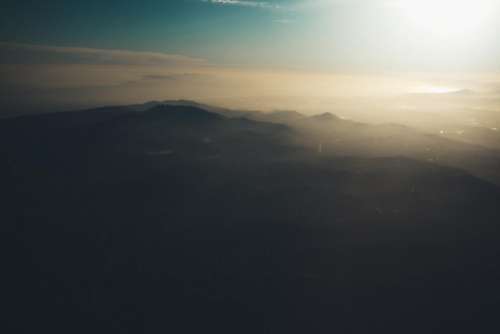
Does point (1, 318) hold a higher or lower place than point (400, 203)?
lower

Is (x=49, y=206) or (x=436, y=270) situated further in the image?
(x=49, y=206)

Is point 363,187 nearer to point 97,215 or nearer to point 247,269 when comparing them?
point 247,269

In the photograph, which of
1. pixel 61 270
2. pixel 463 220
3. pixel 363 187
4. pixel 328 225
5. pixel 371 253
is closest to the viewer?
pixel 61 270

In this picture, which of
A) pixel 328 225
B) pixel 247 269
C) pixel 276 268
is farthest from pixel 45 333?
pixel 328 225

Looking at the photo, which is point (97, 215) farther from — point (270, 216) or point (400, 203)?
point (400, 203)

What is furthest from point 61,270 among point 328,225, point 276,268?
point 328,225

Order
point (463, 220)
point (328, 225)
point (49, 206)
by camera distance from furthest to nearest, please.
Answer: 1. point (49, 206)
2. point (463, 220)
3. point (328, 225)
